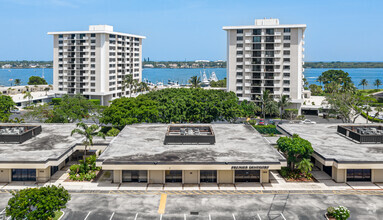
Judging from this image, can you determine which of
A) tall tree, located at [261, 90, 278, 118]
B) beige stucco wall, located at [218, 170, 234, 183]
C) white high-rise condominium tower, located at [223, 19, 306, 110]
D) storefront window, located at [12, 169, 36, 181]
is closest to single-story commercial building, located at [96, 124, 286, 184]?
beige stucco wall, located at [218, 170, 234, 183]

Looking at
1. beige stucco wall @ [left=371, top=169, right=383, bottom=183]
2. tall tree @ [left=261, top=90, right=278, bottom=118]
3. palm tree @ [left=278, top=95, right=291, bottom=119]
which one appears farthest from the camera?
tall tree @ [left=261, top=90, right=278, bottom=118]

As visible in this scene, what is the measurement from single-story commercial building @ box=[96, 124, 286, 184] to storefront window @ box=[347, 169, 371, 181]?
1039 centimetres

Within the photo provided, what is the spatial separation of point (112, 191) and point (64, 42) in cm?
10191

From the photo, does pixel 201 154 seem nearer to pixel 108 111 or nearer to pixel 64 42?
pixel 108 111

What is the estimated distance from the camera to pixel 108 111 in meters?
77.1

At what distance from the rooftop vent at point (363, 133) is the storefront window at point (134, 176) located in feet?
120

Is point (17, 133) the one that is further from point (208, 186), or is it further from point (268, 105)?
point (268, 105)

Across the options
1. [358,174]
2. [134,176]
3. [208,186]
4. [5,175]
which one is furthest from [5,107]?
[358,174]

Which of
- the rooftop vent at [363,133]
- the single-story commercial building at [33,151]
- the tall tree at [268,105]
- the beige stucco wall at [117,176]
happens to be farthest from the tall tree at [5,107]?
the rooftop vent at [363,133]

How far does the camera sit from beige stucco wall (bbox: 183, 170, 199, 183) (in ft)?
162

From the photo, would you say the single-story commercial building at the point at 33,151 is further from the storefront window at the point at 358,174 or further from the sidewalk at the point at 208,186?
the storefront window at the point at 358,174

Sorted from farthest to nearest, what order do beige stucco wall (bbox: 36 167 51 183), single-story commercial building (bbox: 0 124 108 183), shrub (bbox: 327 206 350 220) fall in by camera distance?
beige stucco wall (bbox: 36 167 51 183), single-story commercial building (bbox: 0 124 108 183), shrub (bbox: 327 206 350 220)

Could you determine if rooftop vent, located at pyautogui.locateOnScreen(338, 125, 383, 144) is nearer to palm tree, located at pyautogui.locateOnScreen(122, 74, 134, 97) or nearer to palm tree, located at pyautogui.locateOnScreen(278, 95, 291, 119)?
palm tree, located at pyautogui.locateOnScreen(278, 95, 291, 119)

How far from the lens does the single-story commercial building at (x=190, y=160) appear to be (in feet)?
155
